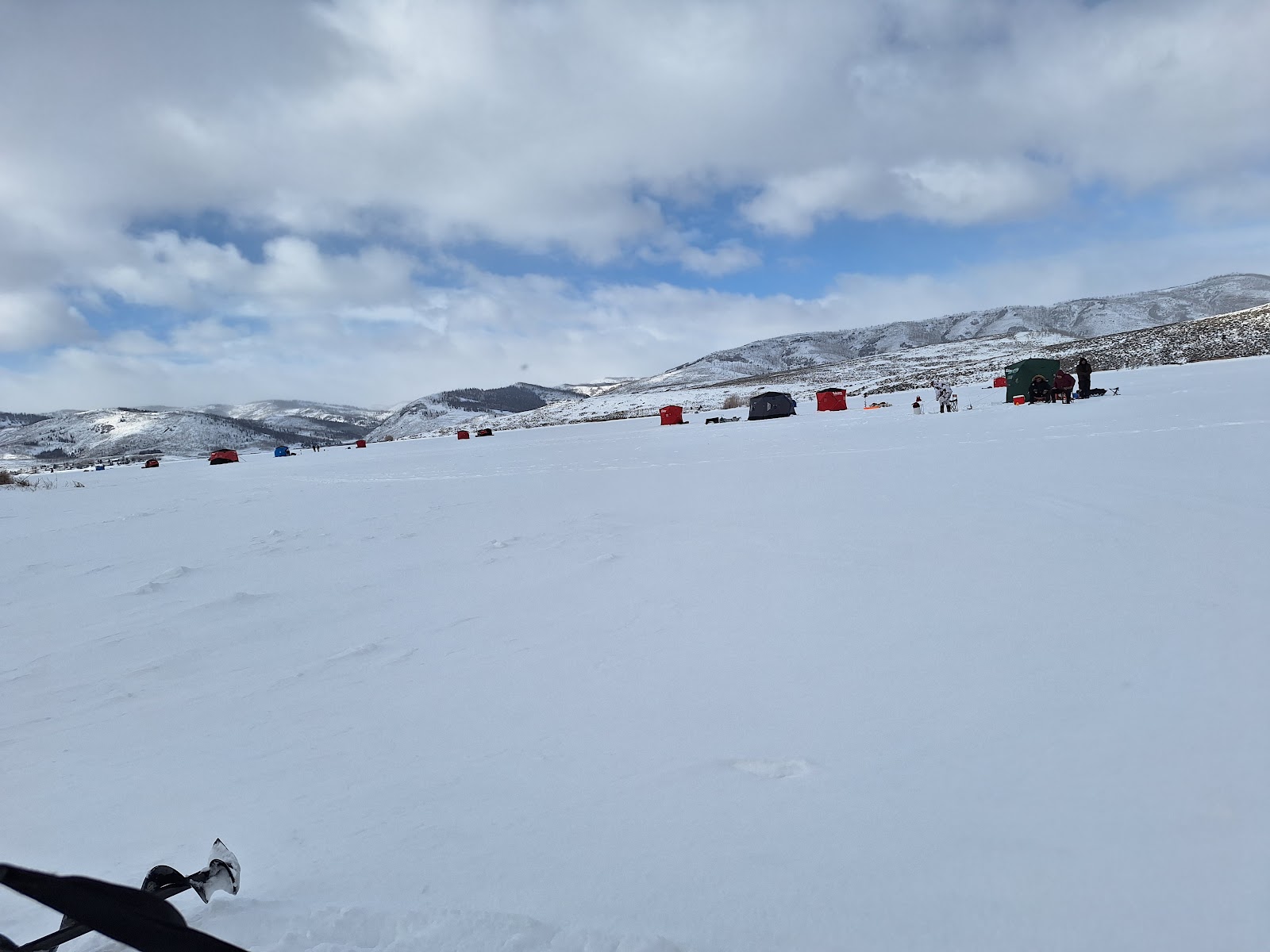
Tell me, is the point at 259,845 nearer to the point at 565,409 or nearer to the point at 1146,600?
the point at 1146,600

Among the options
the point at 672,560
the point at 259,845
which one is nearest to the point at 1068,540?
the point at 672,560

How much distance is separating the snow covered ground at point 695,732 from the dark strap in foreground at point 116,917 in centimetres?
39

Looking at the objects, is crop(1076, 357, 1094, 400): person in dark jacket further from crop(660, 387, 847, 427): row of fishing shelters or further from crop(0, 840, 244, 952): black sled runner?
crop(0, 840, 244, 952): black sled runner

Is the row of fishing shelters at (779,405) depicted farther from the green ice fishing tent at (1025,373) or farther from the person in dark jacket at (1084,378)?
the person in dark jacket at (1084,378)

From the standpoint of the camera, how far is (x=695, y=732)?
2.35 m

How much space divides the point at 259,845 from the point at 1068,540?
14.6 ft

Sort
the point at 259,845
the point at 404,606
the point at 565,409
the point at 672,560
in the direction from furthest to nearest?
1. the point at 565,409
2. the point at 672,560
3. the point at 404,606
4. the point at 259,845

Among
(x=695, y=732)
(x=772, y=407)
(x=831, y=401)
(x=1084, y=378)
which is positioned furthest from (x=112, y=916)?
(x=831, y=401)

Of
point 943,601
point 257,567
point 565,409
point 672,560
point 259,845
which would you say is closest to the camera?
point 259,845

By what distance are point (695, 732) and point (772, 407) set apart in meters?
27.1

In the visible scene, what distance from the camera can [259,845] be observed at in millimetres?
1908

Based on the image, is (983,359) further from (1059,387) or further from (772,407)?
(1059,387)

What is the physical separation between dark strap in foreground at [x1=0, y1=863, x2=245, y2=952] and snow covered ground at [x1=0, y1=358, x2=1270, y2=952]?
1.27ft

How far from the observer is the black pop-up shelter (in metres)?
28.3
